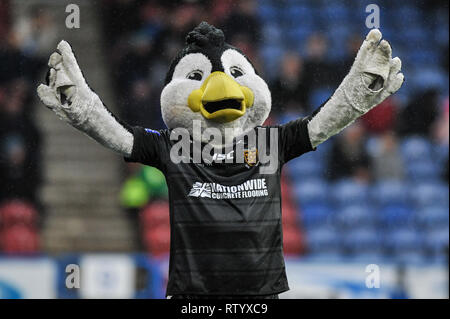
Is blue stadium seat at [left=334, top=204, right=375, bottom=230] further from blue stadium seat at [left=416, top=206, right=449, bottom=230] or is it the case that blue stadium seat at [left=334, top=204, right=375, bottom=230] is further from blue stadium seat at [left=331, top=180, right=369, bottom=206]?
blue stadium seat at [left=416, top=206, right=449, bottom=230]

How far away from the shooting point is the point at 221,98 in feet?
6.79

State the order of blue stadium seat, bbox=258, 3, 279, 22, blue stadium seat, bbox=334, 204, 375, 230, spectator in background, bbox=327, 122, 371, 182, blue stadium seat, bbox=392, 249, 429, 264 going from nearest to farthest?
blue stadium seat, bbox=392, 249, 429, 264
blue stadium seat, bbox=334, 204, 375, 230
spectator in background, bbox=327, 122, 371, 182
blue stadium seat, bbox=258, 3, 279, 22

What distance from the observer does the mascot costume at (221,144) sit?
2.05m

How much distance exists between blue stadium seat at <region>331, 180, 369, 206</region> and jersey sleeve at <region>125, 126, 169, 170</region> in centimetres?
274

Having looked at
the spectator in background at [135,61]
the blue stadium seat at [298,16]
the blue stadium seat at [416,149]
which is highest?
the blue stadium seat at [298,16]

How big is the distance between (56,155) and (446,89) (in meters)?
2.80

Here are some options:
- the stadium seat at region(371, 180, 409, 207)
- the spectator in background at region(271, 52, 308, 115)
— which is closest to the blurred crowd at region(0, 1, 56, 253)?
the spectator in background at region(271, 52, 308, 115)

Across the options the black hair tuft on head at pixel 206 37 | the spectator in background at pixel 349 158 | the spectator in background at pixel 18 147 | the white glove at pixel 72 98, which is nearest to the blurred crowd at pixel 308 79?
the spectator in background at pixel 349 158

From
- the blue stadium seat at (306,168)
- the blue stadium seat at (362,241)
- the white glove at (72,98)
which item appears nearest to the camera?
the white glove at (72,98)

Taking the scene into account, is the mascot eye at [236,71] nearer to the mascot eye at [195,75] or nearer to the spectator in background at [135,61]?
the mascot eye at [195,75]

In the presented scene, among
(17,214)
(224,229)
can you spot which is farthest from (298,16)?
(224,229)

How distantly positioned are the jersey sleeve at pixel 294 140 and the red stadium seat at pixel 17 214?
9.55 ft

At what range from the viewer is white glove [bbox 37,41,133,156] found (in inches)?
79.7

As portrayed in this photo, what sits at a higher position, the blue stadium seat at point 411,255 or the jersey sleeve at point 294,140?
the jersey sleeve at point 294,140
